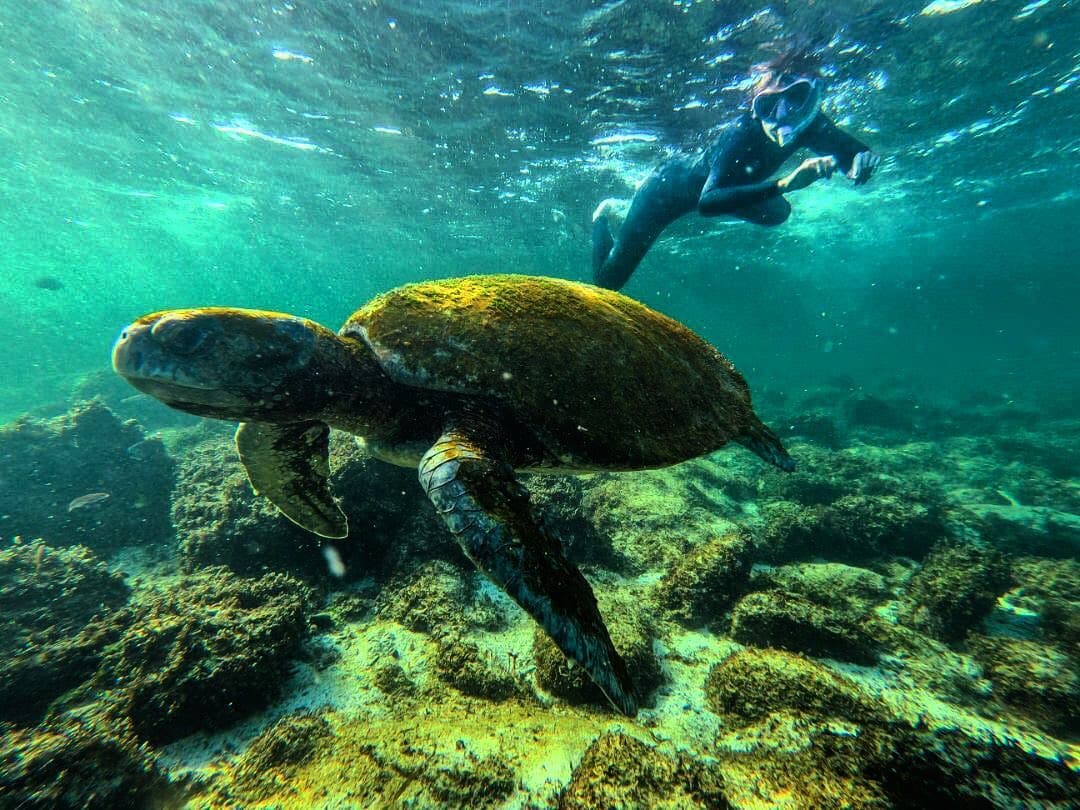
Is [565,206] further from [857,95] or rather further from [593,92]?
[857,95]

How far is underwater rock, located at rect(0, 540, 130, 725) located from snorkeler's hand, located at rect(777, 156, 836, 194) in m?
8.92

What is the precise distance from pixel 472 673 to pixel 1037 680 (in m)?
4.13

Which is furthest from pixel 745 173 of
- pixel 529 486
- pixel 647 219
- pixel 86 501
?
pixel 86 501

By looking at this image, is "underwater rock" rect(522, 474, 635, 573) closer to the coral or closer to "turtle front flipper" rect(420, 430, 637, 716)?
the coral

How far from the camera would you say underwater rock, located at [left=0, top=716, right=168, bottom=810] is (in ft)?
6.87

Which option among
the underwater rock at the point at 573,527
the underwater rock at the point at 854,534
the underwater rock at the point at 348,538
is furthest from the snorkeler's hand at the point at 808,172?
the underwater rock at the point at 348,538

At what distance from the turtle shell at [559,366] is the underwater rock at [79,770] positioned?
2592 mm

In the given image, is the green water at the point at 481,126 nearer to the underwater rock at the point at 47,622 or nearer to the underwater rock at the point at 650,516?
the underwater rock at the point at 650,516

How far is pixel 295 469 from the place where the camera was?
3.45m

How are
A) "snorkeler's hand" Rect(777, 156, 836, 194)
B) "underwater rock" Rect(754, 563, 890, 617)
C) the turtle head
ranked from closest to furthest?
the turtle head < "underwater rock" Rect(754, 563, 890, 617) < "snorkeler's hand" Rect(777, 156, 836, 194)

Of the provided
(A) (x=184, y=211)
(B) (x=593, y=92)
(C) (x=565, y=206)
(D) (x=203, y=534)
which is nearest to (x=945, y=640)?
(D) (x=203, y=534)

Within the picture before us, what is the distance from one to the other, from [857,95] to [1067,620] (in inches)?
567

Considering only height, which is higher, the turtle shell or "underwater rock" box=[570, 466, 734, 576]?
the turtle shell

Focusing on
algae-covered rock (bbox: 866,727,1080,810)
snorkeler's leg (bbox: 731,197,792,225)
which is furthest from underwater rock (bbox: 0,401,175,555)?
snorkeler's leg (bbox: 731,197,792,225)
